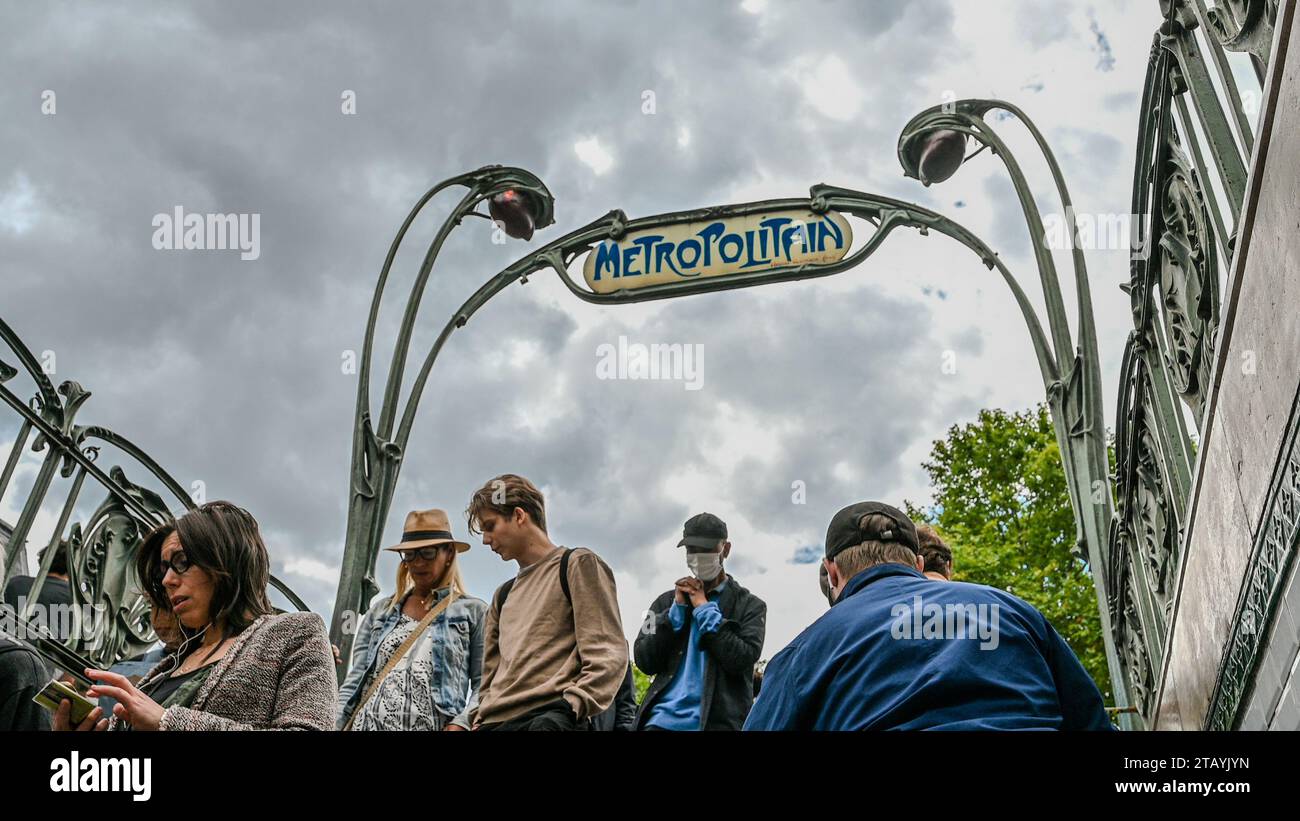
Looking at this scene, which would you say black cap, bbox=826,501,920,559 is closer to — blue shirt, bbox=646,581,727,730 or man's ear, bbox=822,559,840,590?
man's ear, bbox=822,559,840,590

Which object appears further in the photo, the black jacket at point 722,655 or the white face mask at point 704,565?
the white face mask at point 704,565

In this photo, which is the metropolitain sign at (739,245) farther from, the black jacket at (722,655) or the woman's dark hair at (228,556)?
the woman's dark hair at (228,556)

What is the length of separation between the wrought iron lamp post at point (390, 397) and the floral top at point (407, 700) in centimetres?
224

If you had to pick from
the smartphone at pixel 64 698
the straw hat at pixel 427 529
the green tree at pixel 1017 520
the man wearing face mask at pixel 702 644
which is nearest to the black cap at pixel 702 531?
the man wearing face mask at pixel 702 644

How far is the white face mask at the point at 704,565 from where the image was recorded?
198 inches

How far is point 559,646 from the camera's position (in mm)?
4410

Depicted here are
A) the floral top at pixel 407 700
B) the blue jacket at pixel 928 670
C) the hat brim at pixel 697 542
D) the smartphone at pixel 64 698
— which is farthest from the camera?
the hat brim at pixel 697 542

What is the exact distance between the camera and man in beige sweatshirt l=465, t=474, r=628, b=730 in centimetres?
425

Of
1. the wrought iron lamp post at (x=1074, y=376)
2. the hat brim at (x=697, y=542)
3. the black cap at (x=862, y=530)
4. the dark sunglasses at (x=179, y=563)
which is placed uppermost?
the wrought iron lamp post at (x=1074, y=376)

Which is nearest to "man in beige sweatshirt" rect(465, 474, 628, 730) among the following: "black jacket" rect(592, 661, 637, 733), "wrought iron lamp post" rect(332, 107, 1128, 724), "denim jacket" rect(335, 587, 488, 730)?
"denim jacket" rect(335, 587, 488, 730)

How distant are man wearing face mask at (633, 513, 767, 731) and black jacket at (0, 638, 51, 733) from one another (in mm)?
2186

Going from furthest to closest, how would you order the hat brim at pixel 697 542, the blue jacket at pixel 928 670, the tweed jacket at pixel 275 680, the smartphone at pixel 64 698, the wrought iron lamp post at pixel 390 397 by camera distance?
1. the wrought iron lamp post at pixel 390 397
2. the hat brim at pixel 697 542
3. the tweed jacket at pixel 275 680
4. the smartphone at pixel 64 698
5. the blue jacket at pixel 928 670

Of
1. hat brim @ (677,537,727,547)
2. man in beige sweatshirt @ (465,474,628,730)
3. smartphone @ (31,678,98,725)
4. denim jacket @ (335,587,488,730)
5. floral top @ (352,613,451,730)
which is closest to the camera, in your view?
smartphone @ (31,678,98,725)
